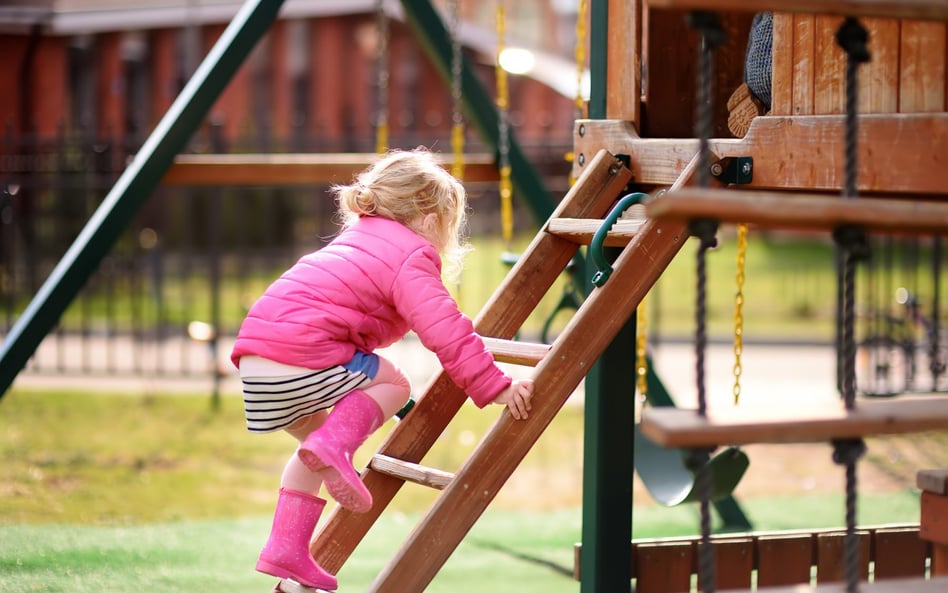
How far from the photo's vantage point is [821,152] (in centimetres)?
312

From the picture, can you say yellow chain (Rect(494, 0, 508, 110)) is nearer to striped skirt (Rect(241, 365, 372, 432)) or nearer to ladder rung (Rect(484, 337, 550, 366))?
ladder rung (Rect(484, 337, 550, 366))

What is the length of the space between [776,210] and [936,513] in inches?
46.6

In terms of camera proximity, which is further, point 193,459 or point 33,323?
point 193,459

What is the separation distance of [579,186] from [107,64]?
17026 millimetres

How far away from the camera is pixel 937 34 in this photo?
284cm

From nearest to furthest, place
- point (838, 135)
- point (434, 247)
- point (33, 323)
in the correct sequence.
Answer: point (838, 135) < point (434, 247) < point (33, 323)

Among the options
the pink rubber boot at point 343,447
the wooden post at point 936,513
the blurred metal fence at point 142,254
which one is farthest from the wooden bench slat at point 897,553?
the blurred metal fence at point 142,254

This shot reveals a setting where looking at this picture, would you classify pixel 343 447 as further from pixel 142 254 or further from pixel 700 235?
pixel 142 254

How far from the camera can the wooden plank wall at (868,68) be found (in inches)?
113

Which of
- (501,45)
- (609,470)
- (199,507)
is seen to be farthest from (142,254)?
(609,470)

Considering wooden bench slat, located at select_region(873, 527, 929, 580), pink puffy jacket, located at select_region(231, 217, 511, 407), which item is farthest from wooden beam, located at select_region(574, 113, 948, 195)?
wooden bench slat, located at select_region(873, 527, 929, 580)

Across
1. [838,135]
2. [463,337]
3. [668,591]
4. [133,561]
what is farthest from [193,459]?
[838,135]

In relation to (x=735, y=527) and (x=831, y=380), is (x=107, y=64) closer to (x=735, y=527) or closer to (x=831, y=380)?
(x=831, y=380)

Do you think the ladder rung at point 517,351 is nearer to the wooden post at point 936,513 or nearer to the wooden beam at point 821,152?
the wooden beam at point 821,152
